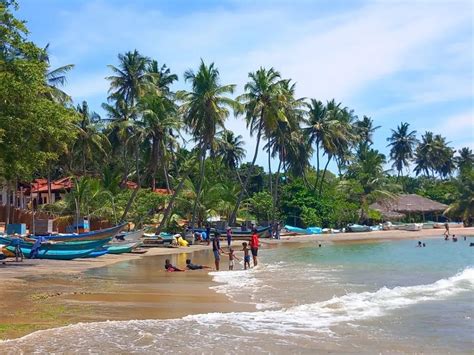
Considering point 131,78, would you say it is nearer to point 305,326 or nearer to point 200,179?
point 200,179

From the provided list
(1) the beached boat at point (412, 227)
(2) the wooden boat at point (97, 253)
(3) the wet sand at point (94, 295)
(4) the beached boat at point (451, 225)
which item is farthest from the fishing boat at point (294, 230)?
(3) the wet sand at point (94, 295)

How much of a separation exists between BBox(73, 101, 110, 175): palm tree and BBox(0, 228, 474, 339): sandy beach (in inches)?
1017

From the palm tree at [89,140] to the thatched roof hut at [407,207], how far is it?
35158 millimetres

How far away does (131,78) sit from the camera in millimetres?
52188

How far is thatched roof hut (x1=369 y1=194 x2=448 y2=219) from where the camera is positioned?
228ft

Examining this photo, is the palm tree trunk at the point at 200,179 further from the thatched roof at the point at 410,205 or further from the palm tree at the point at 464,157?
the palm tree at the point at 464,157

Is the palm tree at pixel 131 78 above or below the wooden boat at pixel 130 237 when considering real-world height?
above

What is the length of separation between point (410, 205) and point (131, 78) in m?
40.1

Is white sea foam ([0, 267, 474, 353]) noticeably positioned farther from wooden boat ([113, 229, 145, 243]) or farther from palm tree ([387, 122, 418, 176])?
palm tree ([387, 122, 418, 176])

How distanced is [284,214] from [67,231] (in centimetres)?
2743

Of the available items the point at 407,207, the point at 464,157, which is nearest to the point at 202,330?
the point at 407,207

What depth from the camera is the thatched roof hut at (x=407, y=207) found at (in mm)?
69438

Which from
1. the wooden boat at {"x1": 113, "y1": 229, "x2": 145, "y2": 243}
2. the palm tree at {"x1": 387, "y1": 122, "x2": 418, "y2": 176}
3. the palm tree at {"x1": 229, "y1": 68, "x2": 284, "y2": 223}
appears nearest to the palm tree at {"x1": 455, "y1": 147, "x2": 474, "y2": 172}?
the palm tree at {"x1": 387, "y1": 122, "x2": 418, "y2": 176}

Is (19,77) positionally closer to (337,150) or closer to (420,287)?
(420,287)
